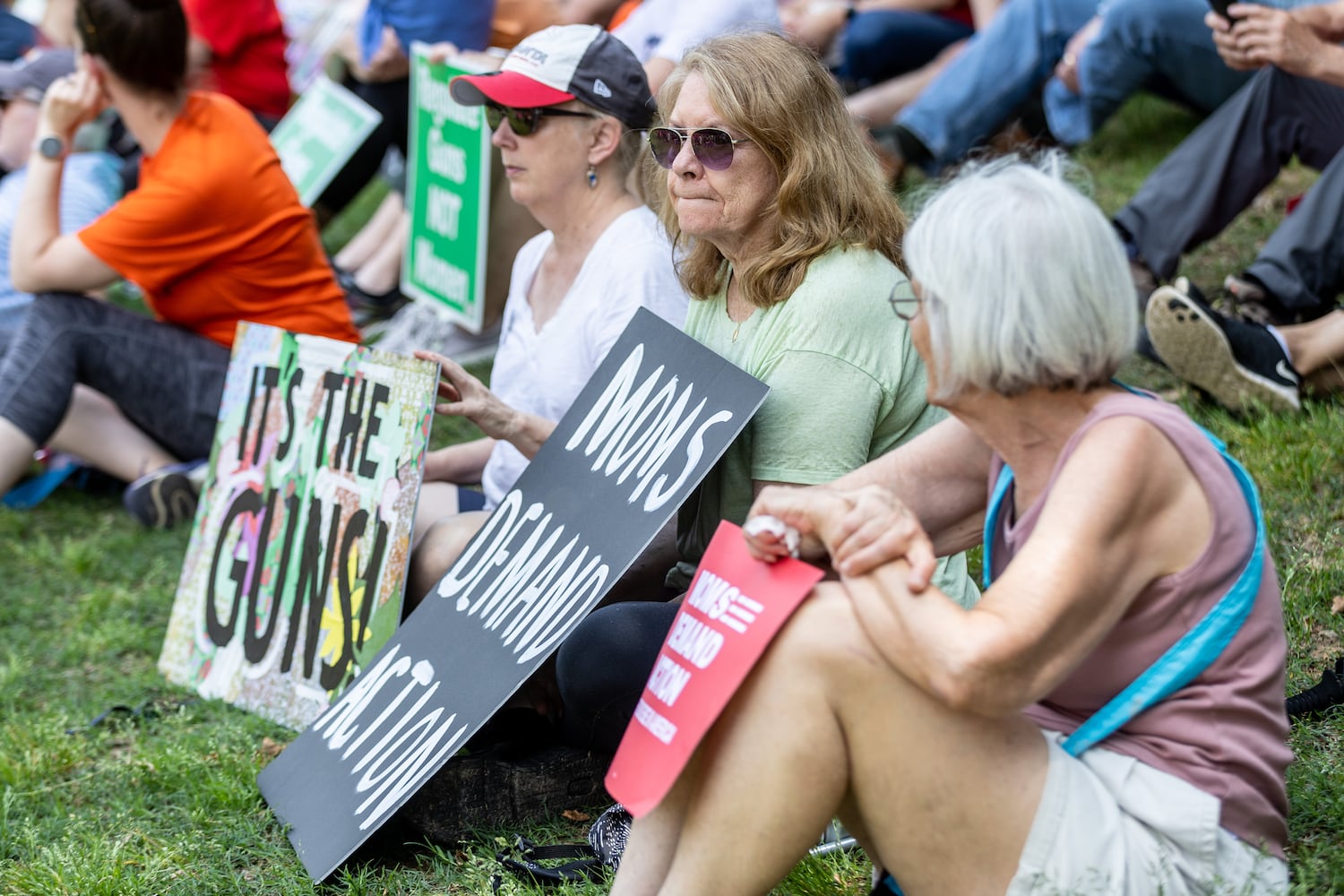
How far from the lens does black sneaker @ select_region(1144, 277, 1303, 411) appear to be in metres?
3.87

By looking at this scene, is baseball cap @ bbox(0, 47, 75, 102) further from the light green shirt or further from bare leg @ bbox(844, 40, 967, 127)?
the light green shirt

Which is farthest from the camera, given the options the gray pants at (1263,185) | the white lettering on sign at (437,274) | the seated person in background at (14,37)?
the seated person in background at (14,37)

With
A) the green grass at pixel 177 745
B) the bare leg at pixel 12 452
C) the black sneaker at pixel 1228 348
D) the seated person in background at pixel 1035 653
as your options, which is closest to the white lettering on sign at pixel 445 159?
the green grass at pixel 177 745

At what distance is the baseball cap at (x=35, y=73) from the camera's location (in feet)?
17.5

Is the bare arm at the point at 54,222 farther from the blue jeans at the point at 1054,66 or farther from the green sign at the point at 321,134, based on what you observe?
the blue jeans at the point at 1054,66

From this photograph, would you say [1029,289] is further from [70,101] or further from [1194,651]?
[70,101]

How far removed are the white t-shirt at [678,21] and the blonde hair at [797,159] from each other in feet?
7.04

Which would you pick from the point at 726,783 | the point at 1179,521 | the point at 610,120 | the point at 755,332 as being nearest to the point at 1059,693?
the point at 1179,521

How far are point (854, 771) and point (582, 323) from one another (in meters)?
1.53

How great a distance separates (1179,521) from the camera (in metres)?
1.86

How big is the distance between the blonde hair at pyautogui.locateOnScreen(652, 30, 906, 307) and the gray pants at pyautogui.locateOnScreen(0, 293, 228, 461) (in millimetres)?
2770

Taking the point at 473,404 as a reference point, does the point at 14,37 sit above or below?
below

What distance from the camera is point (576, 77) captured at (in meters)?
3.32

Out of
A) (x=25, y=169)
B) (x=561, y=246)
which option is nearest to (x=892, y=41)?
(x=561, y=246)
